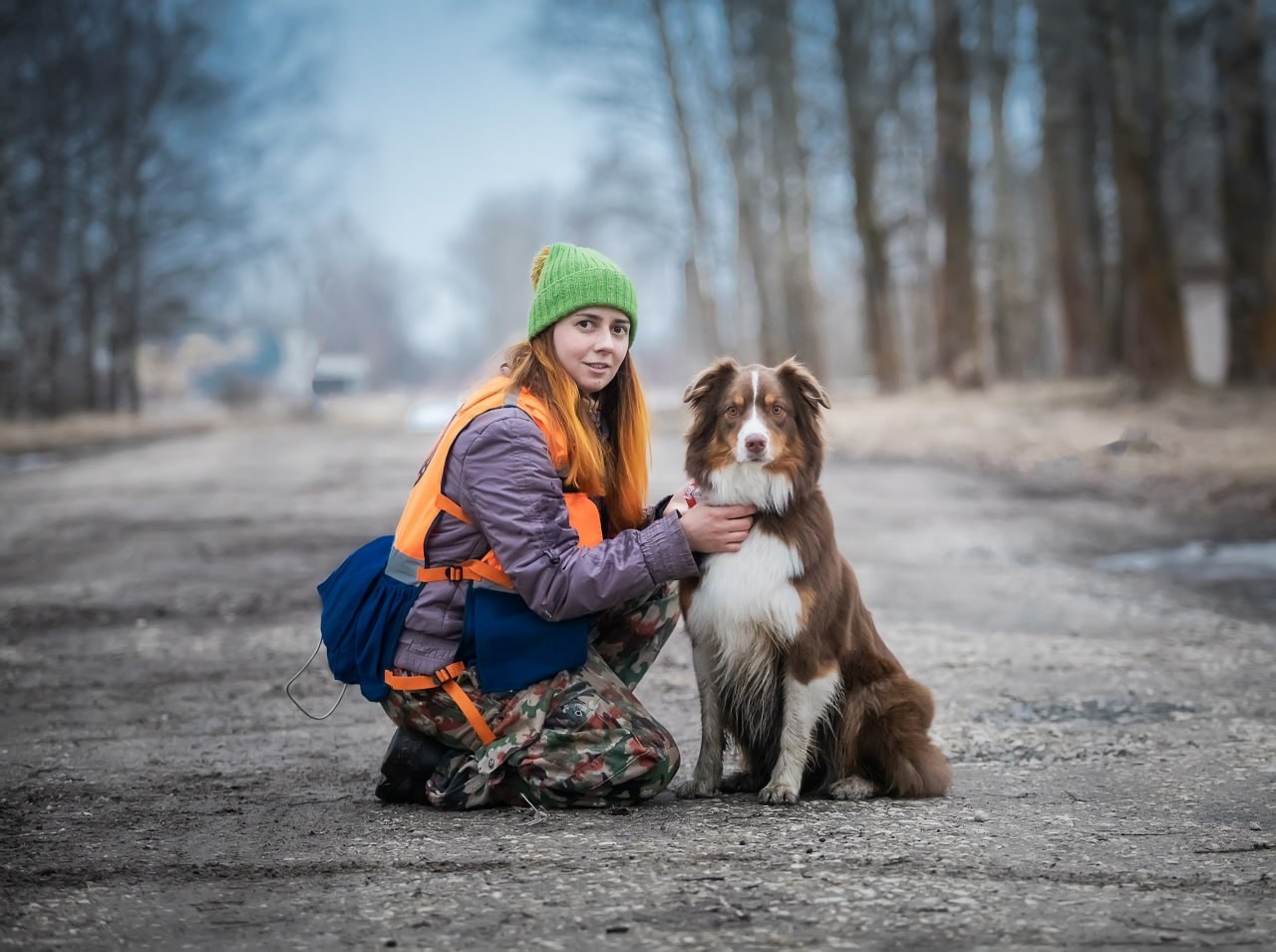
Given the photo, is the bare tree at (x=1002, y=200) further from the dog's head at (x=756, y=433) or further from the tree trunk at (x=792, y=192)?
the dog's head at (x=756, y=433)

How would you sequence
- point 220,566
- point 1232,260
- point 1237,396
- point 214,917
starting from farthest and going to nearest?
point 1232,260
point 1237,396
point 220,566
point 214,917

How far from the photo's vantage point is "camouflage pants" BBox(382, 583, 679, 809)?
13.6 ft

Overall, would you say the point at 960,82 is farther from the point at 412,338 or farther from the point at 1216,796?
the point at 412,338

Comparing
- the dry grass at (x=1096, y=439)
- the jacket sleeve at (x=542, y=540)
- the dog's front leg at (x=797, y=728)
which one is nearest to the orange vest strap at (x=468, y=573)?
the jacket sleeve at (x=542, y=540)

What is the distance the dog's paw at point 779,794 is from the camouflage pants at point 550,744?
33 cm

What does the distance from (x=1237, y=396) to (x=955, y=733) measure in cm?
1324

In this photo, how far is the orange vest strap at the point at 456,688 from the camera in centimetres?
419

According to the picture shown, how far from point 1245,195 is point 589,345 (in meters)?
16.4

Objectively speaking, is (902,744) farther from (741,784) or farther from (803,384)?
(803,384)

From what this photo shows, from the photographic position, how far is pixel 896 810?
414 centimetres

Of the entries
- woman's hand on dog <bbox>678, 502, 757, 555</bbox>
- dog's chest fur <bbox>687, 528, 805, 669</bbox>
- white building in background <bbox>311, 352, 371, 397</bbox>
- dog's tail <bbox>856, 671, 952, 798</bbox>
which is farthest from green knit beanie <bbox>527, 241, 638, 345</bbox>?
white building in background <bbox>311, 352, 371, 397</bbox>

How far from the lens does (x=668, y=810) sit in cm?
420

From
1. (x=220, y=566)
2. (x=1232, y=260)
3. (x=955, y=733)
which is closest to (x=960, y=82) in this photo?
(x=1232, y=260)

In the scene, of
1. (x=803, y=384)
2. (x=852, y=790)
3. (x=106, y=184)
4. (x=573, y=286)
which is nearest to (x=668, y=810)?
(x=852, y=790)
